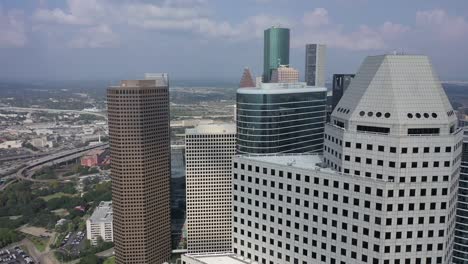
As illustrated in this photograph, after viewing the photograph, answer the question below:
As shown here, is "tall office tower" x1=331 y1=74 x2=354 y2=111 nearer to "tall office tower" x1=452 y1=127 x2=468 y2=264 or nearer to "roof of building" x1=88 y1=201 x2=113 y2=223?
"tall office tower" x1=452 y1=127 x2=468 y2=264

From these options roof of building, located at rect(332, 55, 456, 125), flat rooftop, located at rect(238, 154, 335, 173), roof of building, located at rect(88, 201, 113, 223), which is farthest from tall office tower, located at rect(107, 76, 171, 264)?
roof of building, located at rect(332, 55, 456, 125)

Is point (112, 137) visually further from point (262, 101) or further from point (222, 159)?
point (262, 101)

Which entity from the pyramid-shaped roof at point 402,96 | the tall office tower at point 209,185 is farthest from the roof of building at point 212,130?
the pyramid-shaped roof at point 402,96

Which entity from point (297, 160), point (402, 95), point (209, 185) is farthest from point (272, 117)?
point (402, 95)

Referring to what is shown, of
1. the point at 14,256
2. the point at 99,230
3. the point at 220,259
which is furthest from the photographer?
the point at 99,230

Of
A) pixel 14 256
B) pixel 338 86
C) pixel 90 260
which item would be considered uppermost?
pixel 338 86

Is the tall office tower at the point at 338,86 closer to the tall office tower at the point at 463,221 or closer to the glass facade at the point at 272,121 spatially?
the glass facade at the point at 272,121

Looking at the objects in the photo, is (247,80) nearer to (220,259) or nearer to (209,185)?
(209,185)
